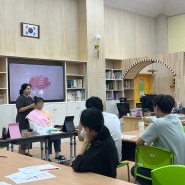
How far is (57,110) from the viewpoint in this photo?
26.7 feet

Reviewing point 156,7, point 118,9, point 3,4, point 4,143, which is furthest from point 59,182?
point 156,7

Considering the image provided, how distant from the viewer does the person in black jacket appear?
237 centimetres

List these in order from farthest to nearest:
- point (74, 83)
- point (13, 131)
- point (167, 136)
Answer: point (74, 83) < point (13, 131) < point (167, 136)

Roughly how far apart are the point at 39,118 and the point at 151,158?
2.64 m

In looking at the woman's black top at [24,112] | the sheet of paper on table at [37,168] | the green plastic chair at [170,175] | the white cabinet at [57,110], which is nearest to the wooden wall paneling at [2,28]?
the white cabinet at [57,110]

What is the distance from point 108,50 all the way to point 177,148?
7.56 meters

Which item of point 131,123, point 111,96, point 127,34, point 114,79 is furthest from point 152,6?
point 131,123

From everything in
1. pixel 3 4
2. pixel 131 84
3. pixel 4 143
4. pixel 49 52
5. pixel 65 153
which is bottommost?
pixel 65 153

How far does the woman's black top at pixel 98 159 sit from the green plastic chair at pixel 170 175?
0.53 meters

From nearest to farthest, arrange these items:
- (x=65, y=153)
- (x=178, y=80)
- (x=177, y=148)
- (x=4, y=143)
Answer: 1. (x=177, y=148)
2. (x=4, y=143)
3. (x=65, y=153)
4. (x=178, y=80)

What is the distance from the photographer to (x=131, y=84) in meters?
10.6

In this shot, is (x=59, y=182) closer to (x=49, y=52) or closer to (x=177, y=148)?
(x=177, y=148)

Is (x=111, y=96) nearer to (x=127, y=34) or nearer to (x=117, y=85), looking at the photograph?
(x=117, y=85)

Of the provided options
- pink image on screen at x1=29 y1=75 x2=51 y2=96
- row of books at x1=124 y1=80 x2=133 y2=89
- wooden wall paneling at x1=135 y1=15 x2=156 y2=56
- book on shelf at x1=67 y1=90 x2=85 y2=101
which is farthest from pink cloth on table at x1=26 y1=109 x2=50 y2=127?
wooden wall paneling at x1=135 y1=15 x2=156 y2=56
